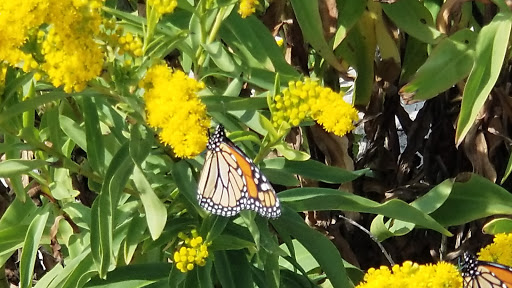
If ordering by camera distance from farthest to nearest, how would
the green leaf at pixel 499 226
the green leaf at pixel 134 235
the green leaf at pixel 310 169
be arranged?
1. the green leaf at pixel 499 226
2. the green leaf at pixel 310 169
3. the green leaf at pixel 134 235

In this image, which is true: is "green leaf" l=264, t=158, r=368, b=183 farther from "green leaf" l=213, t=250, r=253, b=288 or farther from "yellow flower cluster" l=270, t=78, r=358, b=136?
"yellow flower cluster" l=270, t=78, r=358, b=136

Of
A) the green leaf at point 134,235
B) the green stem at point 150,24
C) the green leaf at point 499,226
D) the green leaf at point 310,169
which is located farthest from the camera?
the green leaf at point 499,226

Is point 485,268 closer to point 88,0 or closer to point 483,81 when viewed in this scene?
point 483,81

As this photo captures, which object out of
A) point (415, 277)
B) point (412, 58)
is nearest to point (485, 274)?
point (415, 277)

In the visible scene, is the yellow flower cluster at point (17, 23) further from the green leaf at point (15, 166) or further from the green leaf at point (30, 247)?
the green leaf at point (30, 247)

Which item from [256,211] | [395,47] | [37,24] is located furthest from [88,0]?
[395,47]

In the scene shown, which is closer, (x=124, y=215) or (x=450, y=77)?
(x=124, y=215)

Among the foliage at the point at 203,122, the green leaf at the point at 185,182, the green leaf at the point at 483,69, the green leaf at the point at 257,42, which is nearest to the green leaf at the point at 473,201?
the foliage at the point at 203,122
